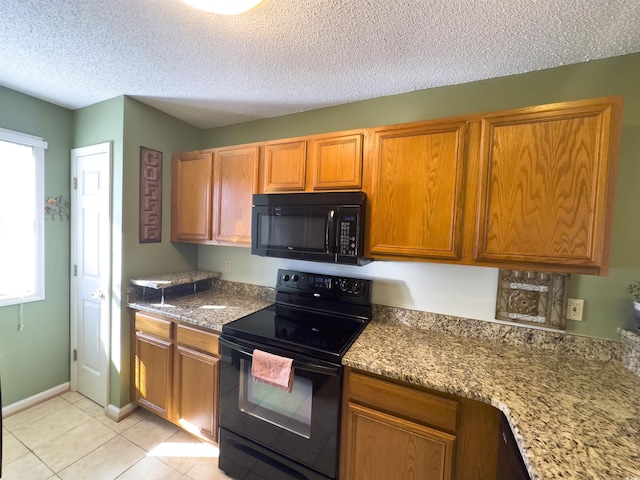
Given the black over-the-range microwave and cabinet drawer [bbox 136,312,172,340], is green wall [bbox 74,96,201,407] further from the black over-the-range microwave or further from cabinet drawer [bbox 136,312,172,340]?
the black over-the-range microwave

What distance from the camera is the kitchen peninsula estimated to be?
795 mm

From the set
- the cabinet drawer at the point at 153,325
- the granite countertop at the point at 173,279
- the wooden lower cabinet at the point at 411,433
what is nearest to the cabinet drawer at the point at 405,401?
the wooden lower cabinet at the point at 411,433

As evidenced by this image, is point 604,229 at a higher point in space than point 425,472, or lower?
higher

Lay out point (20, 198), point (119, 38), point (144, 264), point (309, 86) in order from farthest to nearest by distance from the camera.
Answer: point (144, 264)
point (20, 198)
point (309, 86)
point (119, 38)

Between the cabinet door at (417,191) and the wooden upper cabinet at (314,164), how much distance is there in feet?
0.41

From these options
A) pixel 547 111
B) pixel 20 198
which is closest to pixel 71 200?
pixel 20 198

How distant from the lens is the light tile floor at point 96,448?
1682 mm

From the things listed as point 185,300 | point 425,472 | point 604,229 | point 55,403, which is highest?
point 604,229

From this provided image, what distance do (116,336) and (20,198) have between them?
129 cm

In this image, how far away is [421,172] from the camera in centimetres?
148

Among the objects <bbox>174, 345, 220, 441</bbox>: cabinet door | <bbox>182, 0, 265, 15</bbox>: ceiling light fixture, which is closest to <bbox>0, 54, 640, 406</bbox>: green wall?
<bbox>174, 345, 220, 441</bbox>: cabinet door

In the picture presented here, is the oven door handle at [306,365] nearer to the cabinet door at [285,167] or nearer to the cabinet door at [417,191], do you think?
the cabinet door at [417,191]

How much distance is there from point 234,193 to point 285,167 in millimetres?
493

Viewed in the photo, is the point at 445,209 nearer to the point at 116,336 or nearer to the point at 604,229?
the point at 604,229
